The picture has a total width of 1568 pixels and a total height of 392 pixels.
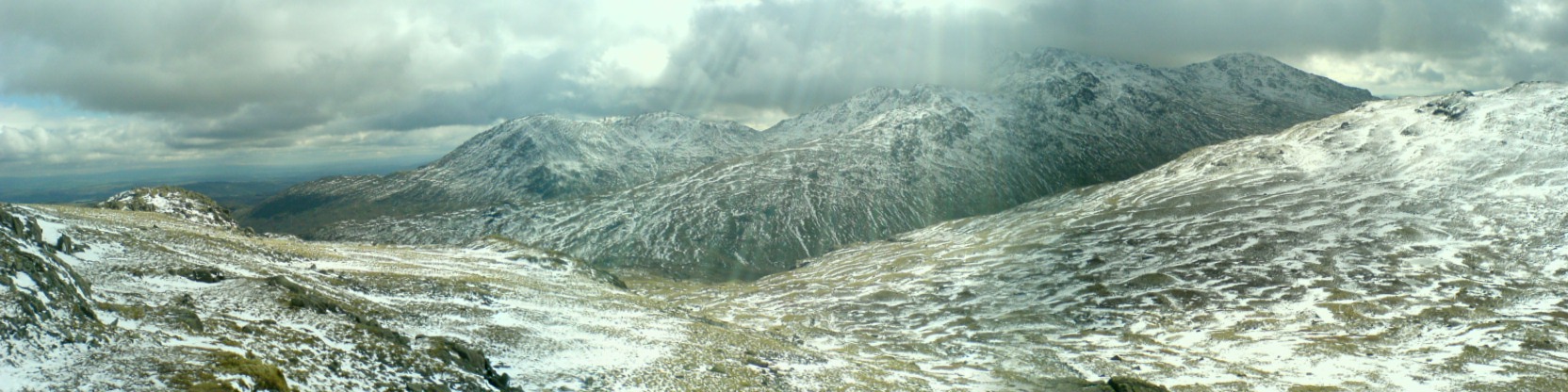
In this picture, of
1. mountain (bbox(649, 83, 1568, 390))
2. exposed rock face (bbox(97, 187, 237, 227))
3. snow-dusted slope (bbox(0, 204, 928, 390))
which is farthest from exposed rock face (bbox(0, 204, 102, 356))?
exposed rock face (bbox(97, 187, 237, 227))

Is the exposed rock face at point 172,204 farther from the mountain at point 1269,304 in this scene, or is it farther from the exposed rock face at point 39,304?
the exposed rock face at point 39,304

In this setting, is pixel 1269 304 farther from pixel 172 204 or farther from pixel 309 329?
pixel 172 204

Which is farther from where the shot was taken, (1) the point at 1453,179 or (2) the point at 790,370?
(1) the point at 1453,179

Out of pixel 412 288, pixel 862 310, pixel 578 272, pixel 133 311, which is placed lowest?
pixel 862 310

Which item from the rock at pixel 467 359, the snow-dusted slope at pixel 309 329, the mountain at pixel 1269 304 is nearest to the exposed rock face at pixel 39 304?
the snow-dusted slope at pixel 309 329

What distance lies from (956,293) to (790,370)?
117615mm

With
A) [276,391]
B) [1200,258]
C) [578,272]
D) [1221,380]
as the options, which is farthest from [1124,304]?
[276,391]

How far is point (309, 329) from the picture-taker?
4156 cm

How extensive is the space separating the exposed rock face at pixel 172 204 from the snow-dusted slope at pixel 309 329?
3702 cm

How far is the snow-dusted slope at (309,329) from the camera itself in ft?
101

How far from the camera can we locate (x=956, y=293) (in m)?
173

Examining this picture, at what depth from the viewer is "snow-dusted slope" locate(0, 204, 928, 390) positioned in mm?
30753

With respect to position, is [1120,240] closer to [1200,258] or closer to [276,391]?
[1200,258]

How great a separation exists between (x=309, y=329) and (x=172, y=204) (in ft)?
404
